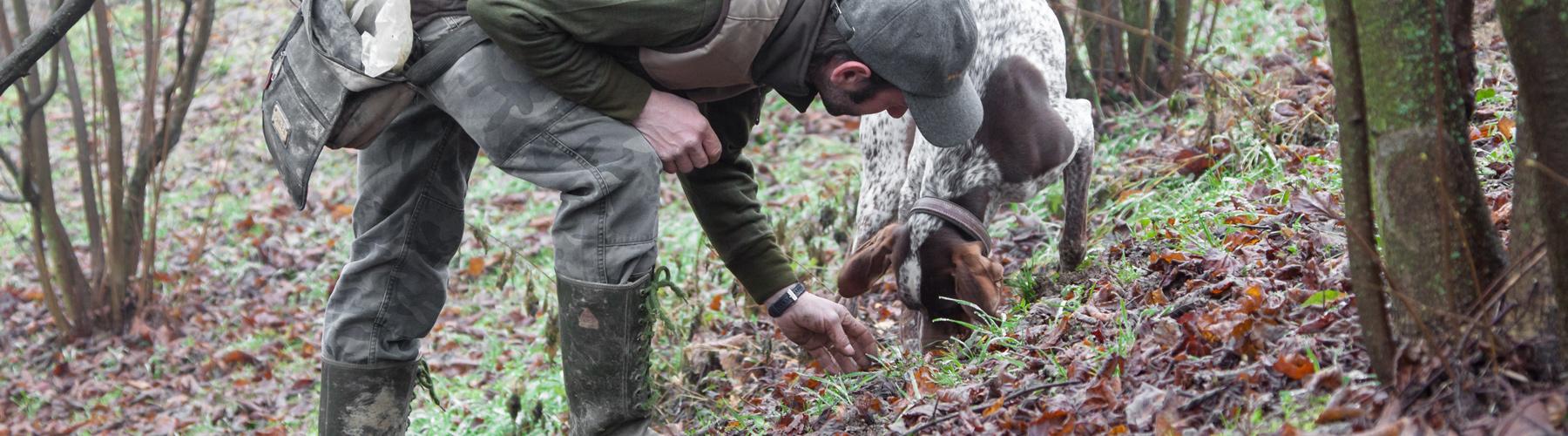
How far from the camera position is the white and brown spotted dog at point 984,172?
3.85 m

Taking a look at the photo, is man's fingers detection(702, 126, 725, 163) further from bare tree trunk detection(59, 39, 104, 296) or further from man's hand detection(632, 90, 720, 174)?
bare tree trunk detection(59, 39, 104, 296)

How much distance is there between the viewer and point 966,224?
384 cm

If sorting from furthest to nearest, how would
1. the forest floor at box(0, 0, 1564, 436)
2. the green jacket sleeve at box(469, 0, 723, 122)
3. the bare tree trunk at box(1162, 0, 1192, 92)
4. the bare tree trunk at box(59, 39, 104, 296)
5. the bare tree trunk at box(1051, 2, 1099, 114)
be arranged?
the bare tree trunk at box(59, 39, 104, 296) → the bare tree trunk at box(1162, 0, 1192, 92) → the bare tree trunk at box(1051, 2, 1099, 114) → the green jacket sleeve at box(469, 0, 723, 122) → the forest floor at box(0, 0, 1564, 436)

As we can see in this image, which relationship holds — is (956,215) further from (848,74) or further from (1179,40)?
(1179,40)

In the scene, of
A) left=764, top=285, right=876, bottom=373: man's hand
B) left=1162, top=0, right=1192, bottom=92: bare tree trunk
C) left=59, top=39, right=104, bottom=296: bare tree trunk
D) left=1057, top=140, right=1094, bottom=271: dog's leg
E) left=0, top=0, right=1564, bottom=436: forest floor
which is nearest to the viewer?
left=0, top=0, right=1564, bottom=436: forest floor

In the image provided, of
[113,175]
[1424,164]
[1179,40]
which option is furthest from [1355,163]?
[113,175]

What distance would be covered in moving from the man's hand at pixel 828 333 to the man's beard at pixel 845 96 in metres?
0.70

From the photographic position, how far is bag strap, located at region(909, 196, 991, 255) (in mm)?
3842

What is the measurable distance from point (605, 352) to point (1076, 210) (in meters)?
1.87

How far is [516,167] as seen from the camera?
10.1 ft

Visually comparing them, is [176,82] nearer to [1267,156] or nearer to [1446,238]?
[1267,156]

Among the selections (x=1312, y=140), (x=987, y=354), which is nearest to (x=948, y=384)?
(x=987, y=354)

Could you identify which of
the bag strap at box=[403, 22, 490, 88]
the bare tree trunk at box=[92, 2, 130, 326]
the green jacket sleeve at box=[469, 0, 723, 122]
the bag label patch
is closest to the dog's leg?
the green jacket sleeve at box=[469, 0, 723, 122]

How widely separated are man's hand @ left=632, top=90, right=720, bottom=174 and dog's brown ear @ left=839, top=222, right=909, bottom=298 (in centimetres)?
99
